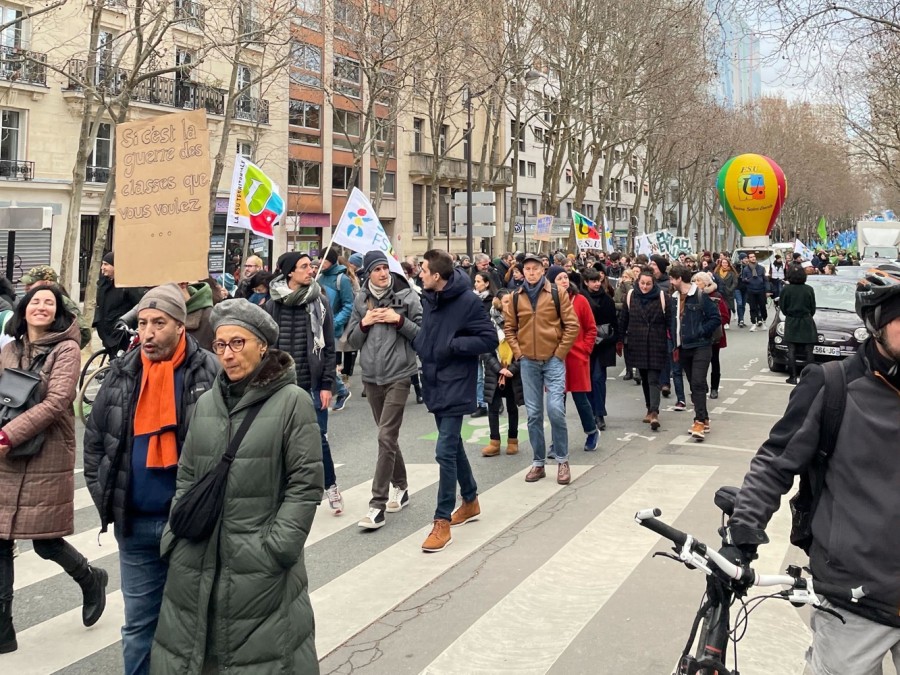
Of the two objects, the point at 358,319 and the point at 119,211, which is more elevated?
the point at 119,211

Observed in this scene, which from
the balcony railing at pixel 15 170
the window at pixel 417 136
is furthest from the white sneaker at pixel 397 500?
the window at pixel 417 136

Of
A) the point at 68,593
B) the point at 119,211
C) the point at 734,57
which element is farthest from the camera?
the point at 734,57

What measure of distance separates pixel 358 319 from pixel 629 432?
4.06m

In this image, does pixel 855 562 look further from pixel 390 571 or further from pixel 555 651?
pixel 390 571

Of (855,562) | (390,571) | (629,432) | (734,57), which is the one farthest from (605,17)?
(855,562)

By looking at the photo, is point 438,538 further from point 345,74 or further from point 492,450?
point 345,74

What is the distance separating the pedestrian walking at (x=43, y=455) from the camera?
13.5 ft

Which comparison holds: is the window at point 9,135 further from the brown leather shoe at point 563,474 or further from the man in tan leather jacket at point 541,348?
the brown leather shoe at point 563,474

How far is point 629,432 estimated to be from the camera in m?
9.54

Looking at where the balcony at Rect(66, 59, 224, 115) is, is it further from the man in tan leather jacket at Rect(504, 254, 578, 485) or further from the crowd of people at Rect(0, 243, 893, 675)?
the crowd of people at Rect(0, 243, 893, 675)

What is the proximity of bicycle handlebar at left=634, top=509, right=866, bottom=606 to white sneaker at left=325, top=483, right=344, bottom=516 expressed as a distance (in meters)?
4.18

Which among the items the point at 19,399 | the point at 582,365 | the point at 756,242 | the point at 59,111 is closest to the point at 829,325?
the point at 582,365

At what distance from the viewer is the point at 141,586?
345 cm

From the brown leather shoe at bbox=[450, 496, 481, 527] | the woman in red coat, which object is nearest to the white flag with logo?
the woman in red coat
